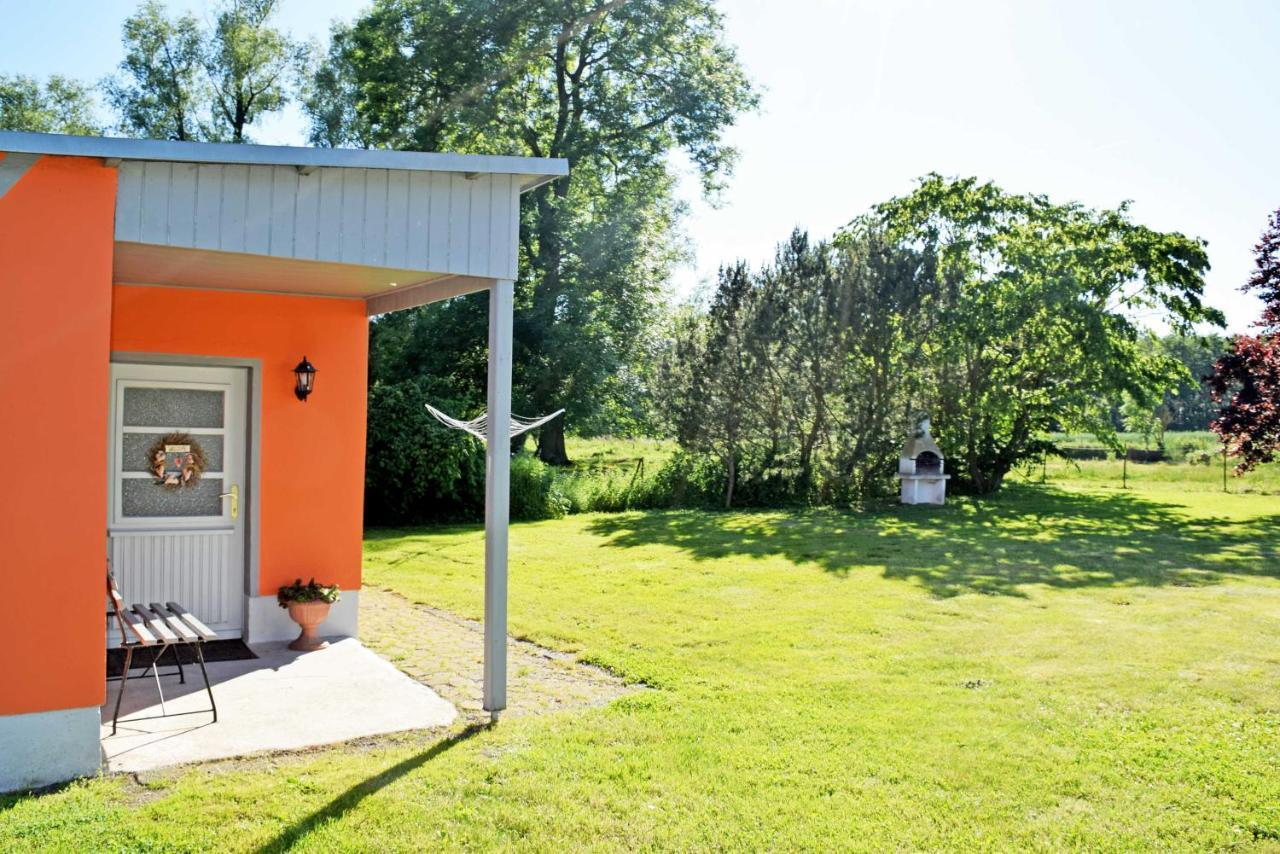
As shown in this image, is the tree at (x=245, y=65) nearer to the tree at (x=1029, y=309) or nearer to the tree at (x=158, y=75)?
the tree at (x=158, y=75)

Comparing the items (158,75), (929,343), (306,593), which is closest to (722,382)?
(929,343)

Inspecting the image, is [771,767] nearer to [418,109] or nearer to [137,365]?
[137,365]

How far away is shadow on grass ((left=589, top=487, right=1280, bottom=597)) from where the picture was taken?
10906mm

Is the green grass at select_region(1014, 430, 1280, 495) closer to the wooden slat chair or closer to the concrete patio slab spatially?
the concrete patio slab

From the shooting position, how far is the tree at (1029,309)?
783 inches

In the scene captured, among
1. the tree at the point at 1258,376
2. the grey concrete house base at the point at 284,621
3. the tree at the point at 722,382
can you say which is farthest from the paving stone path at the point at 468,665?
the tree at the point at 1258,376

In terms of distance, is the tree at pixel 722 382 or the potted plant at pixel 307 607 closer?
the potted plant at pixel 307 607

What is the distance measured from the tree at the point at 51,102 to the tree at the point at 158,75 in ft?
4.10

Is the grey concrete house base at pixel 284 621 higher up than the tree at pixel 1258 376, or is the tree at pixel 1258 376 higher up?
the tree at pixel 1258 376

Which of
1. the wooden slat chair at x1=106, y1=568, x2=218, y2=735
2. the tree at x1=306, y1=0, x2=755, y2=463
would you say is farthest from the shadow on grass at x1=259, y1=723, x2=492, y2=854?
the tree at x1=306, y1=0, x2=755, y2=463

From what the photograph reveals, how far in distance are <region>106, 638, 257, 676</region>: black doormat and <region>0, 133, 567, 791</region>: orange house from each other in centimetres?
21

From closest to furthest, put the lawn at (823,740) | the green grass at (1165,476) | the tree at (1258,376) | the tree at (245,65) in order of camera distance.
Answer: the lawn at (823,740)
the tree at (1258,376)
the green grass at (1165,476)
the tree at (245,65)

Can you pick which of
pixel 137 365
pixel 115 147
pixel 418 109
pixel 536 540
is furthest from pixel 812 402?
pixel 115 147

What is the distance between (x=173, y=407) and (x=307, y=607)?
1.79 m
